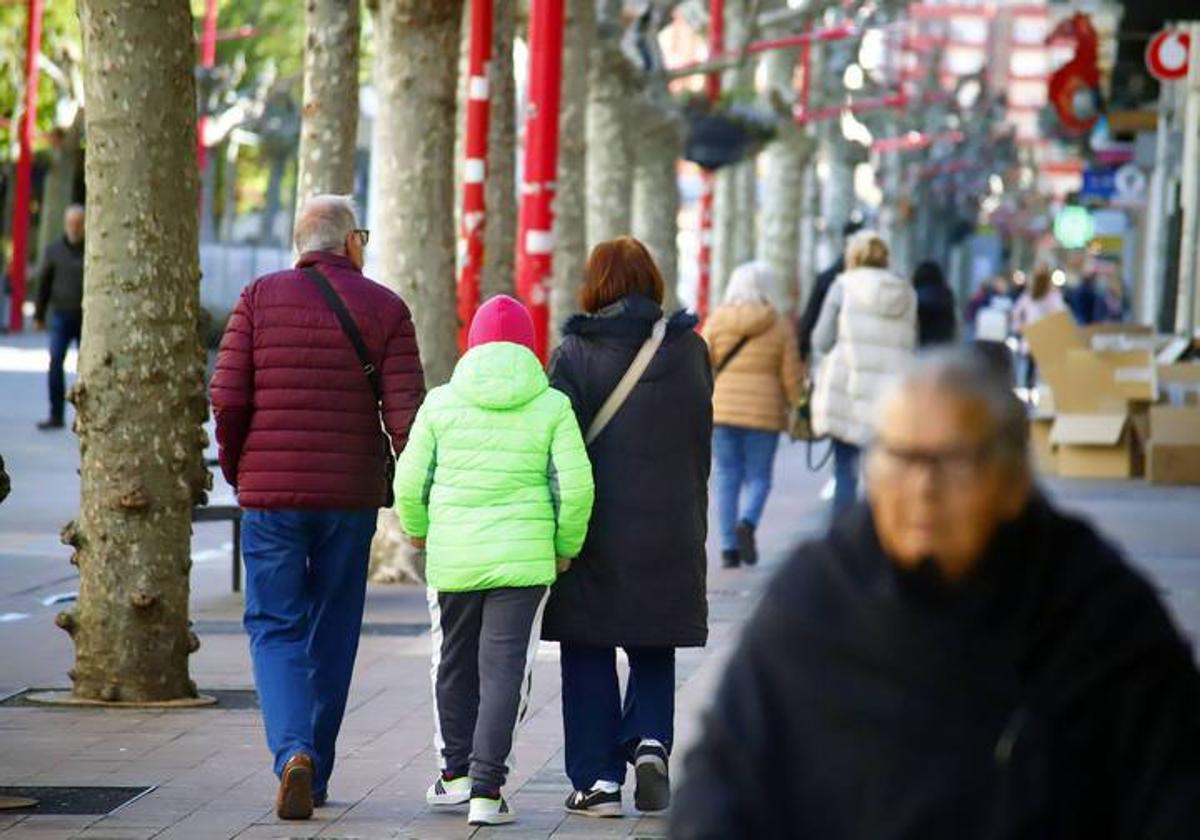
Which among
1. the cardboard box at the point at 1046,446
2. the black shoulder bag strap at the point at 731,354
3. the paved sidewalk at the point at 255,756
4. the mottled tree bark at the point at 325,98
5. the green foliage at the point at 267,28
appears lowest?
the cardboard box at the point at 1046,446

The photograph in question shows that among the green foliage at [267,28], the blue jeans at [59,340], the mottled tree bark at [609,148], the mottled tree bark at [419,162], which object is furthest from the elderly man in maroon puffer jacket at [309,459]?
the green foliage at [267,28]

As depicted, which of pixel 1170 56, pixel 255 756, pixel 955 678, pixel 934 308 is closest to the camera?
pixel 955 678

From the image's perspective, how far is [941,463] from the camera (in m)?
3.61

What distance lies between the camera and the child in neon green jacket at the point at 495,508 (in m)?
8.15

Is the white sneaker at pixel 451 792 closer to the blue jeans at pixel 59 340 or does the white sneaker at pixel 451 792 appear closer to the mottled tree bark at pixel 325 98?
the mottled tree bark at pixel 325 98

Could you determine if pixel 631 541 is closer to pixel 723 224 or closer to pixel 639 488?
pixel 639 488

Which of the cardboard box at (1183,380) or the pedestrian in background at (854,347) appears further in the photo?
the cardboard box at (1183,380)

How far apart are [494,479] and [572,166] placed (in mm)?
18780

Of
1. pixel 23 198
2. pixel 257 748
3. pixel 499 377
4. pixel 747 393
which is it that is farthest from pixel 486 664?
pixel 23 198

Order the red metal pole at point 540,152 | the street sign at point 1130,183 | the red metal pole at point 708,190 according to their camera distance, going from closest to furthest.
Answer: the red metal pole at point 540,152, the red metal pole at point 708,190, the street sign at point 1130,183

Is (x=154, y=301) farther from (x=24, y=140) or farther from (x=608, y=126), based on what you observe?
(x=24, y=140)

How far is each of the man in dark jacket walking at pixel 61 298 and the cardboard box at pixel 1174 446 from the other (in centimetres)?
878

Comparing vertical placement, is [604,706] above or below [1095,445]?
above

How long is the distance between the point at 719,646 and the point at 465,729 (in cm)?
420
